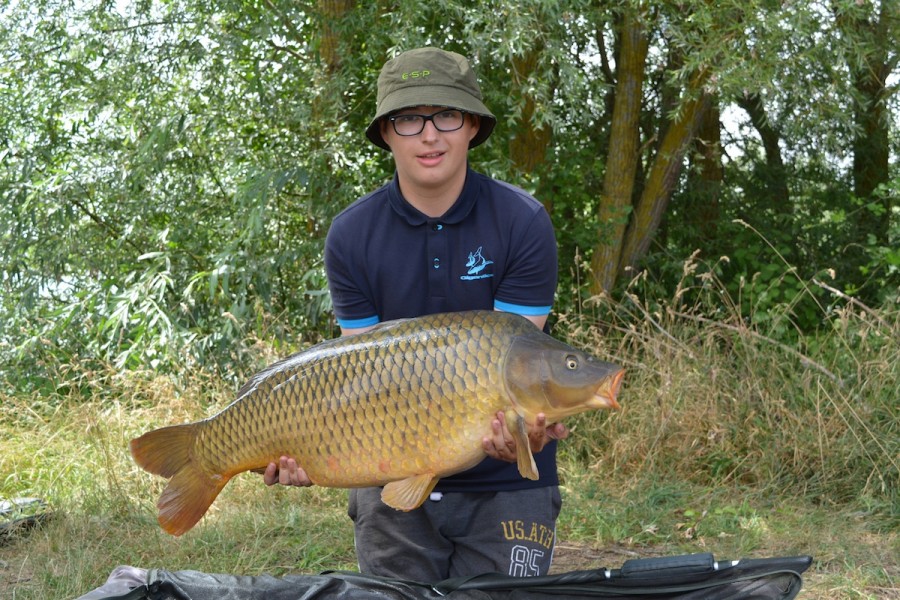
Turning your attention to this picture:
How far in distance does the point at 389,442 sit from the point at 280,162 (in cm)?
268

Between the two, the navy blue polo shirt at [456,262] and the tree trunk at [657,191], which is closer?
the navy blue polo shirt at [456,262]

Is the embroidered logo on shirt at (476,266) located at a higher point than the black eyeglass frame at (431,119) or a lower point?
lower

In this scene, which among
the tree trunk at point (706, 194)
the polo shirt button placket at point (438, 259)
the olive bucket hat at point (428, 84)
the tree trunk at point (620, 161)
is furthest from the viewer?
the tree trunk at point (706, 194)

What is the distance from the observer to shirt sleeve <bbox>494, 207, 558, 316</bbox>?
1974 mm

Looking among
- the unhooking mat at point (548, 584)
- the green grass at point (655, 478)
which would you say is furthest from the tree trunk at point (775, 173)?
the unhooking mat at point (548, 584)

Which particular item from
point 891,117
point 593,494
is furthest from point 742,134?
point 593,494

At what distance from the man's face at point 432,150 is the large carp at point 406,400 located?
32 centimetres

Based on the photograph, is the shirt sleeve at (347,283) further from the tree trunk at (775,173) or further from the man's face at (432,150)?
the tree trunk at (775,173)

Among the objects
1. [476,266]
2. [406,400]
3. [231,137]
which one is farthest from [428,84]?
[231,137]

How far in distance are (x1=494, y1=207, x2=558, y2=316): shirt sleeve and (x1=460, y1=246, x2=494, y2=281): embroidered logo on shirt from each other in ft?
0.13

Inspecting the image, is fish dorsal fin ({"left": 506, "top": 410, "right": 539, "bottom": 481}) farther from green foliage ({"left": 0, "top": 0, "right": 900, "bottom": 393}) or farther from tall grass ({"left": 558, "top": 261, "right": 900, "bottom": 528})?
green foliage ({"left": 0, "top": 0, "right": 900, "bottom": 393})

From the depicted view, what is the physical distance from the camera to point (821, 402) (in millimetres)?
3488

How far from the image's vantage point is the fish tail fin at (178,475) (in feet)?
6.00

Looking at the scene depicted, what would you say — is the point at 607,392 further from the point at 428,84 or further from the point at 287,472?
the point at 428,84
